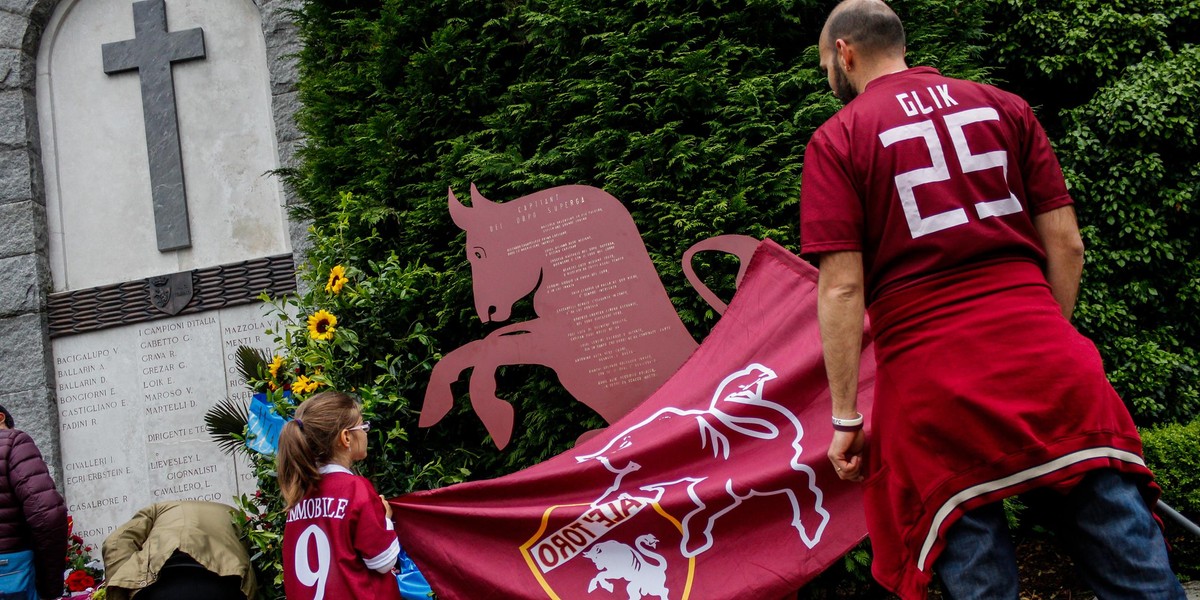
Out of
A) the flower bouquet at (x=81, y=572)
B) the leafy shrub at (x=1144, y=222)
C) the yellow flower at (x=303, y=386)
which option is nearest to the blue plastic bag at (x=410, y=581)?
the yellow flower at (x=303, y=386)

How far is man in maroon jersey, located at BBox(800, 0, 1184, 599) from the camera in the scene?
201 centimetres

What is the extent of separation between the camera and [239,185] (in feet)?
24.3

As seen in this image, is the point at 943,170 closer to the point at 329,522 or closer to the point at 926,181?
the point at 926,181

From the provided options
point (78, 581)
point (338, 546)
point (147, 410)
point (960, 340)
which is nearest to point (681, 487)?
point (338, 546)

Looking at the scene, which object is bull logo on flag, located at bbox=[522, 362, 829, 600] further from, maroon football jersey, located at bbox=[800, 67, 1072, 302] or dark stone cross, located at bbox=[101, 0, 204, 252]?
dark stone cross, located at bbox=[101, 0, 204, 252]

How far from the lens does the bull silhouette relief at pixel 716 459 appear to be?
3273 mm

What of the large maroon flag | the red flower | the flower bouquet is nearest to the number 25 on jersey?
the large maroon flag

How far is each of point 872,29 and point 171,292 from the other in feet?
20.8

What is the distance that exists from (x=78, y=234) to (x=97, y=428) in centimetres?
164

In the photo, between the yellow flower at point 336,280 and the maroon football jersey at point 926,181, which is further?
the yellow flower at point 336,280

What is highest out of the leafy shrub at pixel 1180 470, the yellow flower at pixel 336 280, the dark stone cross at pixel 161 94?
Answer: the dark stone cross at pixel 161 94

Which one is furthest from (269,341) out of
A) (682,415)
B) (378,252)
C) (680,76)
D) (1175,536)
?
(1175,536)

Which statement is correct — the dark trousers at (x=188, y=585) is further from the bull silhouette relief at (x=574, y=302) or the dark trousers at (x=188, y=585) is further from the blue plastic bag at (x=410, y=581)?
the bull silhouette relief at (x=574, y=302)

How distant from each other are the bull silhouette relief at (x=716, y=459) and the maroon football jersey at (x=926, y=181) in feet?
3.63
